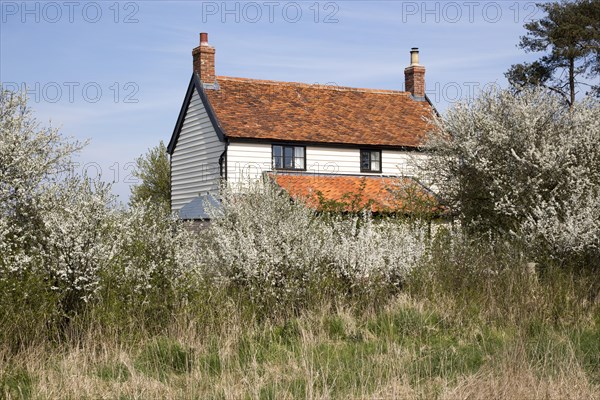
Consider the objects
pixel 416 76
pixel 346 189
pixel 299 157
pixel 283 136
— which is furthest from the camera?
pixel 416 76

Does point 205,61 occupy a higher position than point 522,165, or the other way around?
point 205,61

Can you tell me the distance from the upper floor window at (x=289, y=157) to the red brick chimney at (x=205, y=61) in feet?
13.3

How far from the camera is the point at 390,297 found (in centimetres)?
1271

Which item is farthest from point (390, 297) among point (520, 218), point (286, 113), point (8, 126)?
point (286, 113)

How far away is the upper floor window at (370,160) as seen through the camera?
93.2 feet

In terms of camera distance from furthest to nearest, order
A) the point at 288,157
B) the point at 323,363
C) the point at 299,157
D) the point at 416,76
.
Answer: the point at 416,76 → the point at 299,157 → the point at 288,157 → the point at 323,363

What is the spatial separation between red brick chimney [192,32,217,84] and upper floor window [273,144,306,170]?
13.3ft

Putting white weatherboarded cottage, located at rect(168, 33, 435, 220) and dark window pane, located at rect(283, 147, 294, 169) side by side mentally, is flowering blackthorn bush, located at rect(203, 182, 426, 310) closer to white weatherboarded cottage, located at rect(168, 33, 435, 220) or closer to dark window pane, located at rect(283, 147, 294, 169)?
white weatherboarded cottage, located at rect(168, 33, 435, 220)

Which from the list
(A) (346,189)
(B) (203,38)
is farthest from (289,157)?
(B) (203,38)

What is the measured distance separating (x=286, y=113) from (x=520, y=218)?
14191 millimetres

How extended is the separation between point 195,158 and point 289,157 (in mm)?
4077

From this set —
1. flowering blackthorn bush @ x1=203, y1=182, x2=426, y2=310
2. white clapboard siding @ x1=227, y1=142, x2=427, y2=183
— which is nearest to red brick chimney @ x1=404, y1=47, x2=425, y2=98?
white clapboard siding @ x1=227, y1=142, x2=427, y2=183

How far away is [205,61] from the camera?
28062 millimetres

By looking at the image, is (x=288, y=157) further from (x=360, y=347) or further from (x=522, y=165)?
(x=360, y=347)
